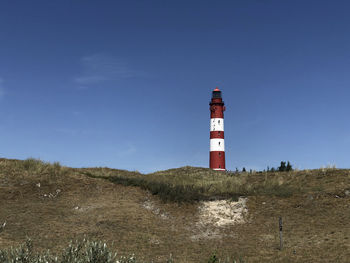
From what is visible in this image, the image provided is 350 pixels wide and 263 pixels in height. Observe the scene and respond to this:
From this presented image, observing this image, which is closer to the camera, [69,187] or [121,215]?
[121,215]

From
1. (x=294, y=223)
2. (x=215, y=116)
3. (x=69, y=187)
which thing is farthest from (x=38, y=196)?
(x=215, y=116)

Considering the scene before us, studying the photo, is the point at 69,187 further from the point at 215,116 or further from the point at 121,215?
the point at 215,116

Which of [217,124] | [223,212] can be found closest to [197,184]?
[223,212]

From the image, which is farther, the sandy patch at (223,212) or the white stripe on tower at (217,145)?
the white stripe on tower at (217,145)

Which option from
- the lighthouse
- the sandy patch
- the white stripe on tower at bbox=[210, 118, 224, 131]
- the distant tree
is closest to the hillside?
the sandy patch

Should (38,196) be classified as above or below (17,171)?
below

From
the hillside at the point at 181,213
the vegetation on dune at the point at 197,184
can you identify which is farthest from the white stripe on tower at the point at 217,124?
the hillside at the point at 181,213

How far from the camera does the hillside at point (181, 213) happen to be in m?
19.9

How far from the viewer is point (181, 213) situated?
26578 millimetres

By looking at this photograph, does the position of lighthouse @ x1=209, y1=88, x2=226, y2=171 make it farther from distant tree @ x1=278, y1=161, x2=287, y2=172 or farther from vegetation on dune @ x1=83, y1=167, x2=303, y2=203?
vegetation on dune @ x1=83, y1=167, x2=303, y2=203

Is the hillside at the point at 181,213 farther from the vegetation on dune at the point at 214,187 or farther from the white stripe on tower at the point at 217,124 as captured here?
the white stripe on tower at the point at 217,124

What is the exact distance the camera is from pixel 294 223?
24.1m

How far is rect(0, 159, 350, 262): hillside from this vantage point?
65.4 ft

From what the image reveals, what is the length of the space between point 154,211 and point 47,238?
838cm
